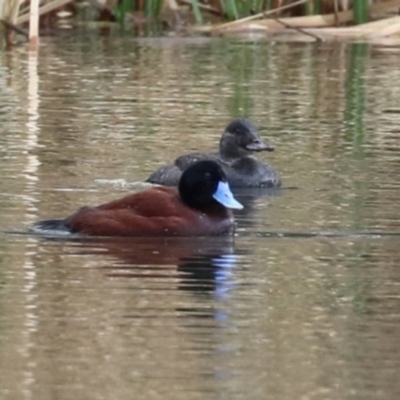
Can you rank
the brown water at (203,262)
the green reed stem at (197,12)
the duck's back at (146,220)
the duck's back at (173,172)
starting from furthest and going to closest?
the green reed stem at (197,12)
the duck's back at (173,172)
the duck's back at (146,220)
the brown water at (203,262)

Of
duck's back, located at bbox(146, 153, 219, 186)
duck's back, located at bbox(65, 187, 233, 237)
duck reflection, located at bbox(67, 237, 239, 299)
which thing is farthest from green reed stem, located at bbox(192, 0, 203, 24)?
duck reflection, located at bbox(67, 237, 239, 299)

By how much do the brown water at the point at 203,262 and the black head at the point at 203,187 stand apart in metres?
0.28

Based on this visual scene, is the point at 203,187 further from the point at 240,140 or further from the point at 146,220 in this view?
the point at 240,140

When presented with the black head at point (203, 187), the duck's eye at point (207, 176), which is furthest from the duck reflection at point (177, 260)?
the duck's eye at point (207, 176)

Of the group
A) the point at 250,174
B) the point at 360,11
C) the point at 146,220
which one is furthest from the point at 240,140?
the point at 360,11

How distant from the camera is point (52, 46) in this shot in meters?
23.3

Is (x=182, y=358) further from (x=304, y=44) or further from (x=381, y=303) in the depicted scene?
(x=304, y=44)

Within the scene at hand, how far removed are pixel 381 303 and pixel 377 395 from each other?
172cm

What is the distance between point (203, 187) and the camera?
34.0 ft

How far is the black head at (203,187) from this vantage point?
10.3 metres

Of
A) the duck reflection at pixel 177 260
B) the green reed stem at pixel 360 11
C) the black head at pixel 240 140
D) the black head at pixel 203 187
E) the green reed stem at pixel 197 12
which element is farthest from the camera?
the green reed stem at pixel 197 12

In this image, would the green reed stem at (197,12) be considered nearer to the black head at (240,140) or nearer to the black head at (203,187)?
the black head at (240,140)

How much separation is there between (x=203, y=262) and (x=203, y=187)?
2.80ft

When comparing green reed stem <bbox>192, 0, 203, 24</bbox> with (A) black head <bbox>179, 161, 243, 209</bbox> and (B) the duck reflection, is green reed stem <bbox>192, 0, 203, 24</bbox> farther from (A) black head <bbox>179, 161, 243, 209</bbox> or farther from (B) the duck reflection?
(B) the duck reflection
